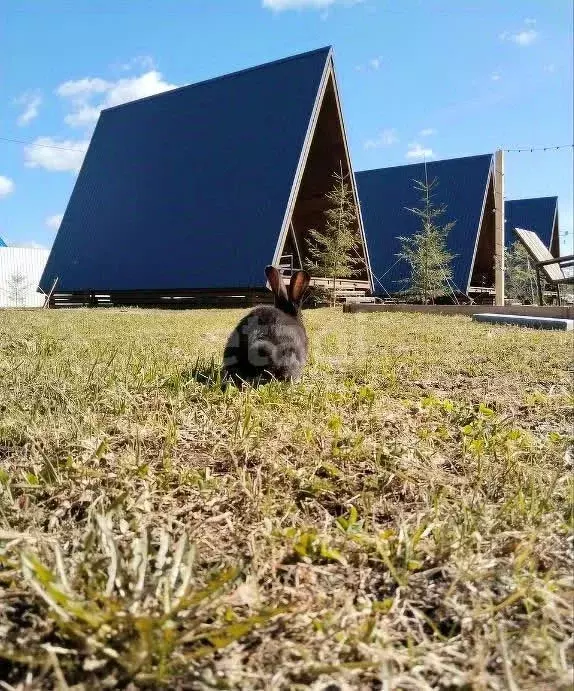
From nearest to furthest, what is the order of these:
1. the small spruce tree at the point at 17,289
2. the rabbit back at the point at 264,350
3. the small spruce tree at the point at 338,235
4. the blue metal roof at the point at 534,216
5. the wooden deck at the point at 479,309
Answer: the rabbit back at the point at 264,350 → the wooden deck at the point at 479,309 → the small spruce tree at the point at 338,235 → the blue metal roof at the point at 534,216 → the small spruce tree at the point at 17,289

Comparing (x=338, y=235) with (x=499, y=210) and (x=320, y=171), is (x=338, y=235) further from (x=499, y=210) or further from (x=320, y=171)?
(x=499, y=210)

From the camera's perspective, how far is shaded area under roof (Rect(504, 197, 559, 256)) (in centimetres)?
2858

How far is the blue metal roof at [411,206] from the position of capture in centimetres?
2194

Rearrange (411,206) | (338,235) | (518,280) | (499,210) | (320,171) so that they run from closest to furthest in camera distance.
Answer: (499,210)
(338,235)
(320,171)
(518,280)
(411,206)

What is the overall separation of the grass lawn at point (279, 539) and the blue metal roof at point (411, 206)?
65.8 ft

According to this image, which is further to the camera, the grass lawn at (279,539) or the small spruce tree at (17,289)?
the small spruce tree at (17,289)

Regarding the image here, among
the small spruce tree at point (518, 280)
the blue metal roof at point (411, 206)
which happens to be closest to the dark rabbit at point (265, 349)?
the blue metal roof at point (411, 206)

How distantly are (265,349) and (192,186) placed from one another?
16.3 metres

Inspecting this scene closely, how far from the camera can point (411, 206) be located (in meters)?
23.4

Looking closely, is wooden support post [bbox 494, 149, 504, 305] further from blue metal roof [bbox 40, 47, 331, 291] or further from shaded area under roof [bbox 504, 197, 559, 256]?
shaded area under roof [bbox 504, 197, 559, 256]

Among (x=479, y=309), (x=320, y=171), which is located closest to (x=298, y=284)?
(x=479, y=309)

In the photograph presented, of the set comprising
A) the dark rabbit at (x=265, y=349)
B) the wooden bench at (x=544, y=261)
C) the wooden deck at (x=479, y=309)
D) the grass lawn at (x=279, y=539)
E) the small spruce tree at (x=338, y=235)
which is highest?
the small spruce tree at (x=338, y=235)

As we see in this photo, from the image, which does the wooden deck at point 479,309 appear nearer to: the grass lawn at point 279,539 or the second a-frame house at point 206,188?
the second a-frame house at point 206,188

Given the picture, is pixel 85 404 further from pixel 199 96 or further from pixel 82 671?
pixel 199 96
